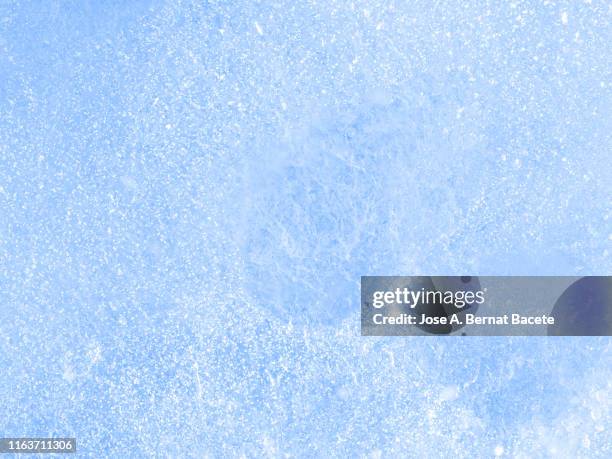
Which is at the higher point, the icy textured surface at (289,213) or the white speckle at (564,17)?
the white speckle at (564,17)

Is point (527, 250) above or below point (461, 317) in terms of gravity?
above

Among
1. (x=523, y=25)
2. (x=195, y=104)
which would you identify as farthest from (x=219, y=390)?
(x=523, y=25)

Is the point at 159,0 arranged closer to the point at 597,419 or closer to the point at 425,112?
the point at 425,112

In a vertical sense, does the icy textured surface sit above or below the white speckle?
below

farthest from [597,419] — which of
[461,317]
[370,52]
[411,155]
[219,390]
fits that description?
[370,52]

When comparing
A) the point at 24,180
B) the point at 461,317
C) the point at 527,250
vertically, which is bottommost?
the point at 461,317

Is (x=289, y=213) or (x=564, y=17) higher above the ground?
(x=564, y=17)
